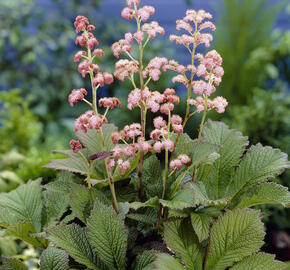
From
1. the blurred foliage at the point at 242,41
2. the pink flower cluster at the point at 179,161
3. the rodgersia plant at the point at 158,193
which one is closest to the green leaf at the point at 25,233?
the rodgersia plant at the point at 158,193

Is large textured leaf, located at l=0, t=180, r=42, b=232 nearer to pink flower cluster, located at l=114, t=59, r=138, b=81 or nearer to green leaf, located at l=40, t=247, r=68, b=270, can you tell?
green leaf, located at l=40, t=247, r=68, b=270

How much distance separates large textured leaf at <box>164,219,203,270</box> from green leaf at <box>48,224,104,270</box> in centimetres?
10

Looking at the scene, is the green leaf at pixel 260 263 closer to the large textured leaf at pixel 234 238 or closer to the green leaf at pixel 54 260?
the large textured leaf at pixel 234 238

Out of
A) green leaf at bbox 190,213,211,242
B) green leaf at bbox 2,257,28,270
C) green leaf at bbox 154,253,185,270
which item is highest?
green leaf at bbox 190,213,211,242

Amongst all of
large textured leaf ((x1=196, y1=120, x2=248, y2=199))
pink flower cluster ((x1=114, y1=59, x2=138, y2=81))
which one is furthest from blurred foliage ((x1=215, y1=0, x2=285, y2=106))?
pink flower cluster ((x1=114, y1=59, x2=138, y2=81))

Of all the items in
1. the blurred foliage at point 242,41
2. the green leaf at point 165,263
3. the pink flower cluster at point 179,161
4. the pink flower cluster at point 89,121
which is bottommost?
the green leaf at point 165,263

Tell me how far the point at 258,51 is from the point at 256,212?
5.70 feet

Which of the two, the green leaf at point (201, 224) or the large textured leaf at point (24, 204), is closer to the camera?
the green leaf at point (201, 224)

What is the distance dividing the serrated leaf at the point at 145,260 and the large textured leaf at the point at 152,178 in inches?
3.6

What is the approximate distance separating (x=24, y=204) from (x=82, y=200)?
15cm

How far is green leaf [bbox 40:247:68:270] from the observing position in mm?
493

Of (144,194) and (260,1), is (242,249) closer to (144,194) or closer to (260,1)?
(144,194)

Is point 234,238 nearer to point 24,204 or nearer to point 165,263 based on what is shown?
point 165,263

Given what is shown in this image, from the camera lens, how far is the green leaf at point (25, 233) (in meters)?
0.55
